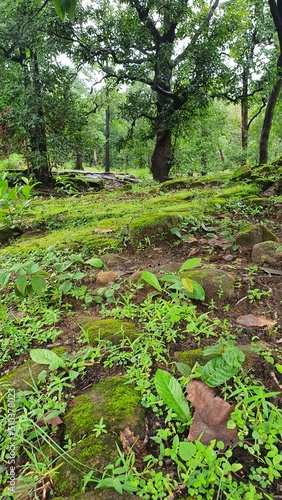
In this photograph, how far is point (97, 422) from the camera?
1.13m

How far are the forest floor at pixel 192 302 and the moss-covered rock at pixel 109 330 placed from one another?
7 centimetres

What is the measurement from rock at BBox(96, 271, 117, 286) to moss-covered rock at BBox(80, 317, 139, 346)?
50 cm

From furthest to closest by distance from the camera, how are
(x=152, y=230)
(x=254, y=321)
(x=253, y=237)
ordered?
(x=152, y=230) < (x=253, y=237) < (x=254, y=321)

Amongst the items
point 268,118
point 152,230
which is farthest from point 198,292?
point 268,118

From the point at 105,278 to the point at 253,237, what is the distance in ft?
4.21

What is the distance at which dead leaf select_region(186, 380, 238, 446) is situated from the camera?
1.05 meters

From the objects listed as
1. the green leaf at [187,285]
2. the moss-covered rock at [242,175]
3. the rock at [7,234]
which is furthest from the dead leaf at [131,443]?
the moss-covered rock at [242,175]

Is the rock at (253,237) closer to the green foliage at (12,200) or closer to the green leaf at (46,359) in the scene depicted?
the green leaf at (46,359)

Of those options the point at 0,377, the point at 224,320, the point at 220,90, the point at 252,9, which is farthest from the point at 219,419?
the point at 252,9

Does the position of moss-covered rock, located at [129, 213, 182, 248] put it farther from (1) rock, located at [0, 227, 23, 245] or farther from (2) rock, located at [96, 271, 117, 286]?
(1) rock, located at [0, 227, 23, 245]

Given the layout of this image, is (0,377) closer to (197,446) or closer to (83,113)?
(197,446)

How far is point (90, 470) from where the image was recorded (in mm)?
973

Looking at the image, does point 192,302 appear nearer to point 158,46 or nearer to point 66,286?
point 66,286

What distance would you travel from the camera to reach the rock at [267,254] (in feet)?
7.43
